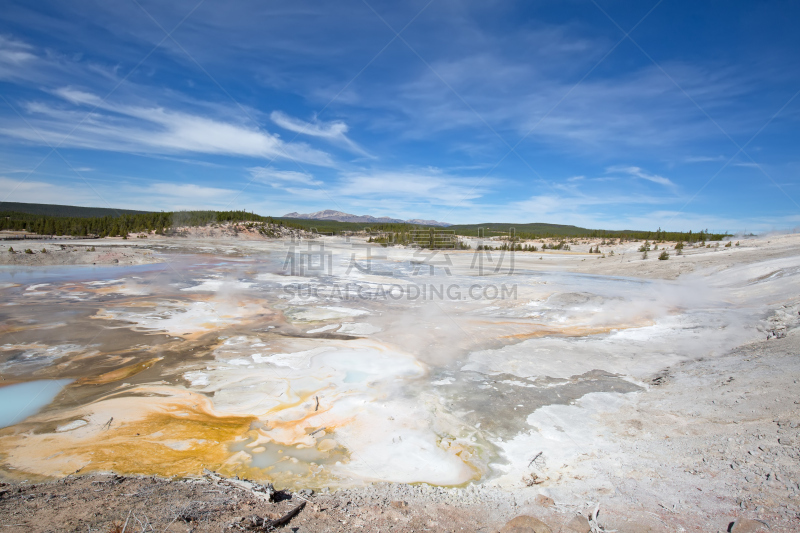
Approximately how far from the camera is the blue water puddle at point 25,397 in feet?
14.9

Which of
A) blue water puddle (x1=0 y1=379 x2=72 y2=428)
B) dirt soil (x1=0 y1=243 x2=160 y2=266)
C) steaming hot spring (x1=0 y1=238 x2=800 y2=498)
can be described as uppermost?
dirt soil (x1=0 y1=243 x2=160 y2=266)

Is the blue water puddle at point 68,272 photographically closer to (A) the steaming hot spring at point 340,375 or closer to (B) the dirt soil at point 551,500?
(A) the steaming hot spring at point 340,375

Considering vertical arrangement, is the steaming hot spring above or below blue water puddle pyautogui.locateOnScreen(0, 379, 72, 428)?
above

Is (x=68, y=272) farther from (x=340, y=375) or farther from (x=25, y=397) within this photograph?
(x=340, y=375)

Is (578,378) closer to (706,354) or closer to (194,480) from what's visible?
(706,354)

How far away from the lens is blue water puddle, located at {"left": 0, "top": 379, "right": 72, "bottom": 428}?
4.54 metres

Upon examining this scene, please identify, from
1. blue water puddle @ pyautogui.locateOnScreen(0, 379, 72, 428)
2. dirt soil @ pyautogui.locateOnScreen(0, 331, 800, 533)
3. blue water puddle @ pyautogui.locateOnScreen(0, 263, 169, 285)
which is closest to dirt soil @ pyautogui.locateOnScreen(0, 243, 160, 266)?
blue water puddle @ pyautogui.locateOnScreen(0, 263, 169, 285)

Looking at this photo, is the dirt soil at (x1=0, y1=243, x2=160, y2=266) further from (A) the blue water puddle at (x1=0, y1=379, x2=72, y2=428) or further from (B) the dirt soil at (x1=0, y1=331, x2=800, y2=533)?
→ (B) the dirt soil at (x1=0, y1=331, x2=800, y2=533)

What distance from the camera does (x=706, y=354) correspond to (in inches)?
257

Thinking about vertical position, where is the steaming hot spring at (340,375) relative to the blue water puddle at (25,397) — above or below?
above

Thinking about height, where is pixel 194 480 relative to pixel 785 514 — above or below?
below

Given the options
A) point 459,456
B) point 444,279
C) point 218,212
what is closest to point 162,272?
point 444,279

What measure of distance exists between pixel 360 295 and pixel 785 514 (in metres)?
11.0

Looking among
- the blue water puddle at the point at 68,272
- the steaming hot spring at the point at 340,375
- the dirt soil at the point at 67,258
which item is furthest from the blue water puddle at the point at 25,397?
the dirt soil at the point at 67,258
